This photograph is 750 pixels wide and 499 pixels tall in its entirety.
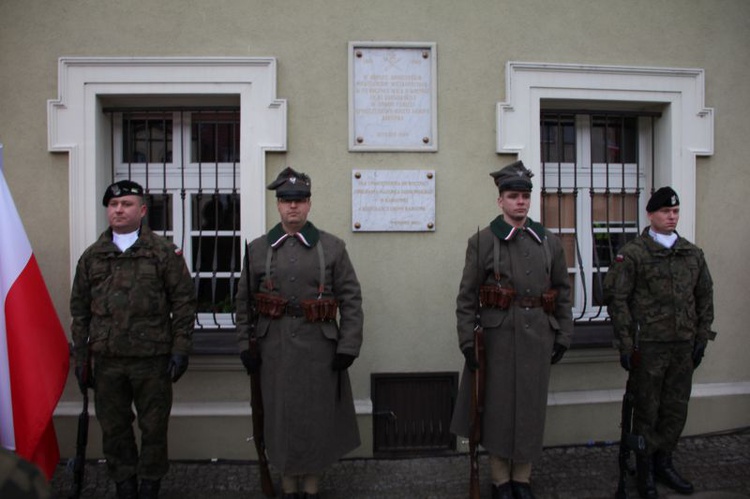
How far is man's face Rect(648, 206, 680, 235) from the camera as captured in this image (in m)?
3.52

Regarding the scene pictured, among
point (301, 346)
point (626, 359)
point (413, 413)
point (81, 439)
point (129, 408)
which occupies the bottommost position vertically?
point (413, 413)

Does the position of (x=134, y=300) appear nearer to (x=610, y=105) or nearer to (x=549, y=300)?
(x=549, y=300)

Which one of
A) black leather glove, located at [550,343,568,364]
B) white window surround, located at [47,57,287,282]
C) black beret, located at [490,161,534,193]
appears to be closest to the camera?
black beret, located at [490,161,534,193]

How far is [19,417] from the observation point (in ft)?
10.4

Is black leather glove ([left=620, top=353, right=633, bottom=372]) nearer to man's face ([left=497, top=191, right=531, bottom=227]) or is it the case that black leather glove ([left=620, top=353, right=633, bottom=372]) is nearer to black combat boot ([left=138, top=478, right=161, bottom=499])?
man's face ([left=497, top=191, right=531, bottom=227])

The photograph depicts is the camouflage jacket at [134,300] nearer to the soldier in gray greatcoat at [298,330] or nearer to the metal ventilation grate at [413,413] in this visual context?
the soldier in gray greatcoat at [298,330]

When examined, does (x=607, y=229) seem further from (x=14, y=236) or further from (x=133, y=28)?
(x=14, y=236)

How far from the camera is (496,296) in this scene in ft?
10.7

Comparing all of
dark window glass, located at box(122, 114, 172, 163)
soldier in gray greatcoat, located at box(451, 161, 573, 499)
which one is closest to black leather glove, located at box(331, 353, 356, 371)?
soldier in gray greatcoat, located at box(451, 161, 573, 499)

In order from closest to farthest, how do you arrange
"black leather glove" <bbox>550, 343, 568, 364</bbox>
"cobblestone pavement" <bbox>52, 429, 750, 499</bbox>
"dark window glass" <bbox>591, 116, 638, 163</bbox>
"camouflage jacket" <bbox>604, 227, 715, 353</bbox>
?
"black leather glove" <bbox>550, 343, 568, 364</bbox> → "camouflage jacket" <bbox>604, 227, 715, 353</bbox> → "cobblestone pavement" <bbox>52, 429, 750, 499</bbox> → "dark window glass" <bbox>591, 116, 638, 163</bbox>

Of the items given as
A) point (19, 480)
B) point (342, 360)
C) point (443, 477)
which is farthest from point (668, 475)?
point (19, 480)

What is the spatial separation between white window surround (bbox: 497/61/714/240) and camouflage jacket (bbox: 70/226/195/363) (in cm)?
240

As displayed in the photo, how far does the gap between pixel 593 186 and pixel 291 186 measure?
2643 mm

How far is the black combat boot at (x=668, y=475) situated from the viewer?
141 inches
